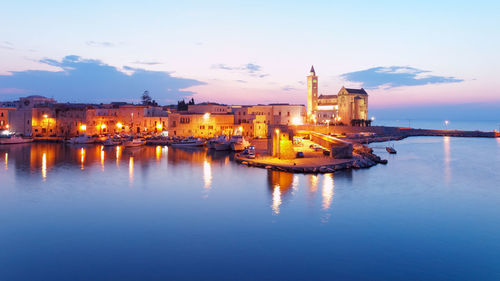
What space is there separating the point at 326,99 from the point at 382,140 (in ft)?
68.1

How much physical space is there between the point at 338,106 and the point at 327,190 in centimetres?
5565

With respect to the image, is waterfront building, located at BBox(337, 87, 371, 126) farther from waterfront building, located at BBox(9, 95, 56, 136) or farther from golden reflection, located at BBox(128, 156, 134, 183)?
waterfront building, located at BBox(9, 95, 56, 136)

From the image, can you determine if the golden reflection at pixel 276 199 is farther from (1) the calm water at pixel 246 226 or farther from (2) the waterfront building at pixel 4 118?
(2) the waterfront building at pixel 4 118

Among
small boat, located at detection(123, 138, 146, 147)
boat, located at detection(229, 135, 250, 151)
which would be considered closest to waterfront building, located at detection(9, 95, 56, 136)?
small boat, located at detection(123, 138, 146, 147)

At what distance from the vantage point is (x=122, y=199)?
19109 mm

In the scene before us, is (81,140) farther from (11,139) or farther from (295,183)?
(295,183)

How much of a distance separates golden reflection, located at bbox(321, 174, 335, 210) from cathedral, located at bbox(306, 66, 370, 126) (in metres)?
45.2

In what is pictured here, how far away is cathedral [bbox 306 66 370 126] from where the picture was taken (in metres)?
71.1

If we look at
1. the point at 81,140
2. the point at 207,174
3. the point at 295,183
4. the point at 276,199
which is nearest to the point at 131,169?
the point at 207,174

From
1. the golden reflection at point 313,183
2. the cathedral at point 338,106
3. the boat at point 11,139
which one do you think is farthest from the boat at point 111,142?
the cathedral at point 338,106

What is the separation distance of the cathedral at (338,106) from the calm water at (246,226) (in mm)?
44550

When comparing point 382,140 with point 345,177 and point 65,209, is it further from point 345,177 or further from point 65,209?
point 65,209

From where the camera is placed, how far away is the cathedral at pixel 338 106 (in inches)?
2800

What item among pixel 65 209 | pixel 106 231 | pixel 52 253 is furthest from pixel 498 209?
pixel 65 209
